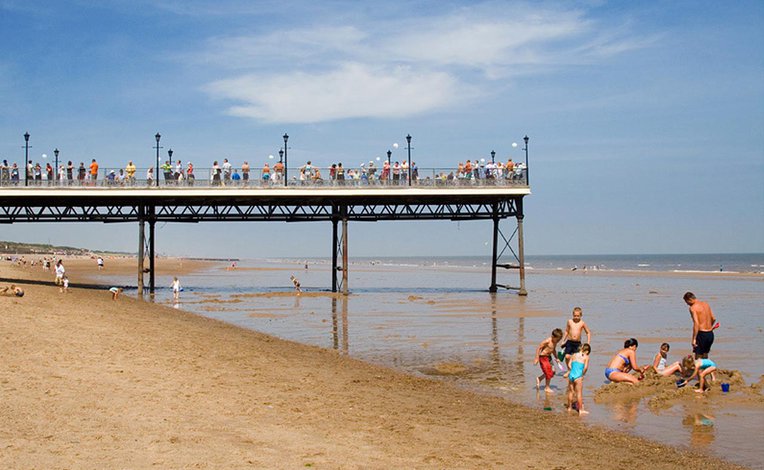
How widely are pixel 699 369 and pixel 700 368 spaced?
0.09 feet

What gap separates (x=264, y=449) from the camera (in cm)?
729

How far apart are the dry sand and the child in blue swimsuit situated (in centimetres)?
342

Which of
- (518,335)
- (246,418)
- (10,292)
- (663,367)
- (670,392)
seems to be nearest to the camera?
(246,418)

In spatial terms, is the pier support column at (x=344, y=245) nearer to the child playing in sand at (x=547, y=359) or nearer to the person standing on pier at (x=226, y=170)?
the person standing on pier at (x=226, y=170)

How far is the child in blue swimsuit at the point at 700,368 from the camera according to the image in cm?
1212

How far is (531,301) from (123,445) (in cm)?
2802

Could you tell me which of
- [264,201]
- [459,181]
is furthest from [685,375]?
[264,201]

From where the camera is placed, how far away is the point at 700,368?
12.2 metres

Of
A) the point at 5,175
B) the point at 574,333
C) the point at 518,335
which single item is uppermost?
the point at 5,175

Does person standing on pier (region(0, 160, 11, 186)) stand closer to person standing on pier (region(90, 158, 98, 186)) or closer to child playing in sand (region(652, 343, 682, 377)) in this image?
person standing on pier (region(90, 158, 98, 186))

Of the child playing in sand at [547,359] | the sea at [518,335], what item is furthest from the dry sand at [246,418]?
the child playing in sand at [547,359]

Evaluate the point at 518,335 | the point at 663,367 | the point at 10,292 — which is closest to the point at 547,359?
the point at 663,367

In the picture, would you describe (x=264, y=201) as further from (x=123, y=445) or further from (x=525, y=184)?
(x=123, y=445)

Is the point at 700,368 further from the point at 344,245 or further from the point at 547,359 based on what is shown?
the point at 344,245
